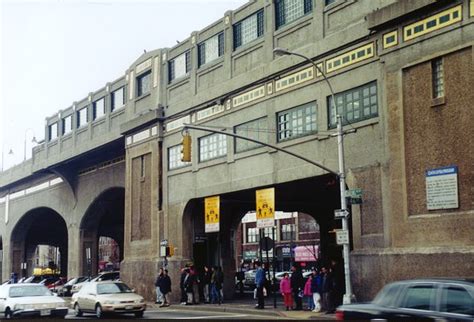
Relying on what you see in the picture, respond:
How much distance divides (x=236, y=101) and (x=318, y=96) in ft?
20.9

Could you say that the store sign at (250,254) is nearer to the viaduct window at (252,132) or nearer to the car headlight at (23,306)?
the viaduct window at (252,132)

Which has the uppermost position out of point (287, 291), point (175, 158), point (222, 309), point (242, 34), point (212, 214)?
point (242, 34)

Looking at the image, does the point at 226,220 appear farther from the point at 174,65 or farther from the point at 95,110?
Answer: the point at 95,110

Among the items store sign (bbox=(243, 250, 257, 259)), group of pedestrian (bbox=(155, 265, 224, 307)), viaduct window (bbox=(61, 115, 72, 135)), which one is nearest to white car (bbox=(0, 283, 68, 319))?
group of pedestrian (bbox=(155, 265, 224, 307))

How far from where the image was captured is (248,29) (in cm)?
3466

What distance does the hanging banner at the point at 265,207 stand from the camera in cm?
3089

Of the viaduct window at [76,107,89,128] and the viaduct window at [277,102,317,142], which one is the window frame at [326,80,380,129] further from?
the viaduct window at [76,107,89,128]

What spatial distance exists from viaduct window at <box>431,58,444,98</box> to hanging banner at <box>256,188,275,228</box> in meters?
9.37

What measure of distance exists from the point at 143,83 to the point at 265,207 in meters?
16.6

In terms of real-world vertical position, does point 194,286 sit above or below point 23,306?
below

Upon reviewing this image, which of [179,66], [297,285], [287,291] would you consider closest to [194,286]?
[287,291]

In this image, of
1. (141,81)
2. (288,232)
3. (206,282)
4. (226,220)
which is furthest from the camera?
(288,232)

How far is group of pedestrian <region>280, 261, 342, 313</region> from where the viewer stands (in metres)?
26.8

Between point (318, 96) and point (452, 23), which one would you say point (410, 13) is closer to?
point (452, 23)
